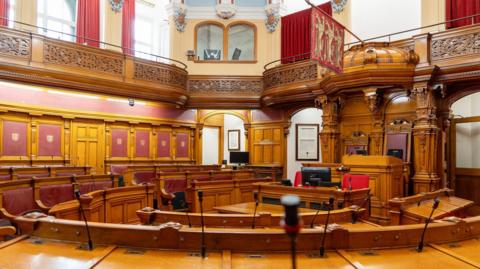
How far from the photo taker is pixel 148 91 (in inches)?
414

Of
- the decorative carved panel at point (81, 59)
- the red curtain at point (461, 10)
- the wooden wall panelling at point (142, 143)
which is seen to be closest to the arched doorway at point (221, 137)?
the wooden wall panelling at point (142, 143)

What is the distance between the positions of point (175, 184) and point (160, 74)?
4190 millimetres

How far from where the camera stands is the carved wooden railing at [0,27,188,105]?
804cm

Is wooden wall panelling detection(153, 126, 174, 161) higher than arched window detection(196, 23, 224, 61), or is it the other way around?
arched window detection(196, 23, 224, 61)

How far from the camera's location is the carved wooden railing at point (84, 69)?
8.04 metres

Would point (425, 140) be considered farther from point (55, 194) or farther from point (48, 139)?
point (48, 139)

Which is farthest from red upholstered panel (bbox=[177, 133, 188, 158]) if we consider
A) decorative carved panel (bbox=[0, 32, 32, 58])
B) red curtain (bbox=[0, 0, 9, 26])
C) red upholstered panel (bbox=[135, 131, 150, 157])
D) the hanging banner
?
the hanging banner

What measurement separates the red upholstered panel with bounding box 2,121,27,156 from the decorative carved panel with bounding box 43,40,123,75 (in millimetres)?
1746

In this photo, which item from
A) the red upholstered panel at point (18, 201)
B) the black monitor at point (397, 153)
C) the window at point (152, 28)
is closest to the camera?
the red upholstered panel at point (18, 201)

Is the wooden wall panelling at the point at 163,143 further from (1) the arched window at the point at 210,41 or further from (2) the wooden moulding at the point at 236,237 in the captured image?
(2) the wooden moulding at the point at 236,237

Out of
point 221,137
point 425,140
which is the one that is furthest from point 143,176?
point 425,140

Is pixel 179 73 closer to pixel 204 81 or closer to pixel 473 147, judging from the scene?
pixel 204 81

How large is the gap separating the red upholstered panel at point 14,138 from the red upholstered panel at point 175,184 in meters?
3.88

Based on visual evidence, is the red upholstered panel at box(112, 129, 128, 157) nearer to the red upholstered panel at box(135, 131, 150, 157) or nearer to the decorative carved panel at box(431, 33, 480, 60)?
the red upholstered panel at box(135, 131, 150, 157)
